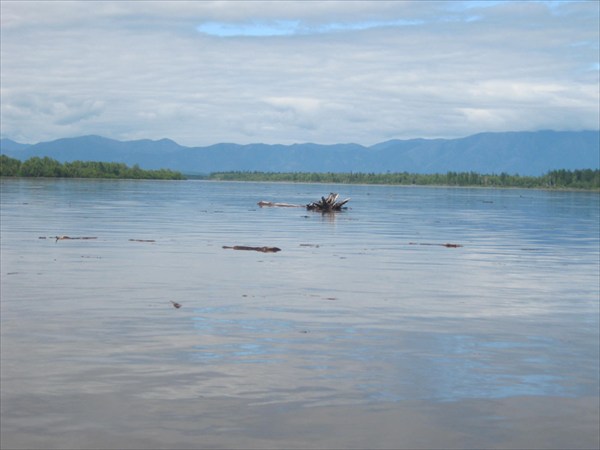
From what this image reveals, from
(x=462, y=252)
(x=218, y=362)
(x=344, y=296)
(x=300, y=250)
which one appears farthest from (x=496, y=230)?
(x=218, y=362)

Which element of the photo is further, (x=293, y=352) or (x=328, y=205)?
(x=328, y=205)

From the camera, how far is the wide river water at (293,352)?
11.8 meters

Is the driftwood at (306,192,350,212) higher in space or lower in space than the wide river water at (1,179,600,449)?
higher

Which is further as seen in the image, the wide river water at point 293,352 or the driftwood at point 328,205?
the driftwood at point 328,205

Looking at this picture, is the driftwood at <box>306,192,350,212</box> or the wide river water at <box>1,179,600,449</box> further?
the driftwood at <box>306,192,350,212</box>

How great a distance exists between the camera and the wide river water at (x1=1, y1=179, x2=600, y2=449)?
11812mm

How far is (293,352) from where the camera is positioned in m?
16.1

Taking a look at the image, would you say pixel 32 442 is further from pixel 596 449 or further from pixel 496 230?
pixel 496 230

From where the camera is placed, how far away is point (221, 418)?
39.7ft

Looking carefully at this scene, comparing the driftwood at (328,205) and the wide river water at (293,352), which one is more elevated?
the driftwood at (328,205)

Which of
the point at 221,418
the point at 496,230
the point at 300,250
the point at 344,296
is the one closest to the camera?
the point at 221,418

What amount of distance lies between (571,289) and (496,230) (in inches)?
1229

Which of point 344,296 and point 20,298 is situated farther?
point 344,296

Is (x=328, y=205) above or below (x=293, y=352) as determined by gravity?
above
